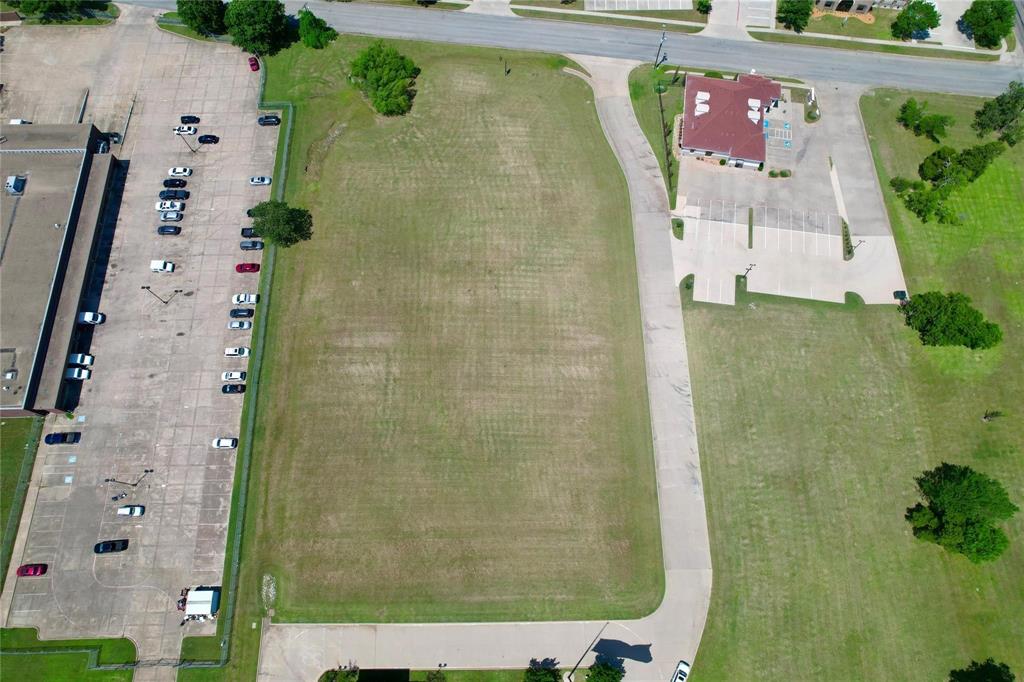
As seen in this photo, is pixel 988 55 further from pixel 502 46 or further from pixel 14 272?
pixel 14 272

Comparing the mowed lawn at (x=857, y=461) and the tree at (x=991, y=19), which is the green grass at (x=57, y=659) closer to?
the mowed lawn at (x=857, y=461)

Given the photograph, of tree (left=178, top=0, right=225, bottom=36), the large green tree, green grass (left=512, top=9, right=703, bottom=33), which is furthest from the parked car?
the large green tree

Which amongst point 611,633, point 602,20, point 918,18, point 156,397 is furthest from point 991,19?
point 156,397

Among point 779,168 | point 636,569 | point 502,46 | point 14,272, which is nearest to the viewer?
point 636,569

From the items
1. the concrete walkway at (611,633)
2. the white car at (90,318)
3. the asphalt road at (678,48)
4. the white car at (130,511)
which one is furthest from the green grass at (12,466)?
the asphalt road at (678,48)

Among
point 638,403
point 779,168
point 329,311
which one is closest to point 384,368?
point 329,311
